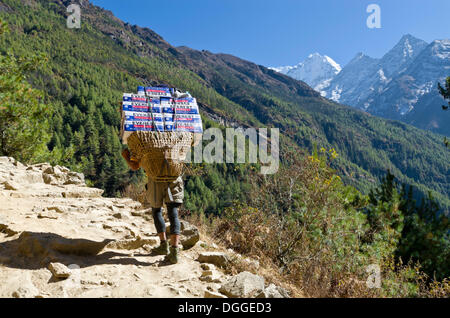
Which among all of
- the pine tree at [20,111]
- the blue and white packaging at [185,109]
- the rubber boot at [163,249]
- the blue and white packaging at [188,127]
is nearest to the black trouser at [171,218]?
the rubber boot at [163,249]

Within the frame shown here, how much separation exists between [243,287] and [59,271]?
1.68 m

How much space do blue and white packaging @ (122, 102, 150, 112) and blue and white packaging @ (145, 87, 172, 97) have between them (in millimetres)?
213

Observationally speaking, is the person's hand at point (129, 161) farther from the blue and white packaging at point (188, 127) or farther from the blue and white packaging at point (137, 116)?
the blue and white packaging at point (188, 127)

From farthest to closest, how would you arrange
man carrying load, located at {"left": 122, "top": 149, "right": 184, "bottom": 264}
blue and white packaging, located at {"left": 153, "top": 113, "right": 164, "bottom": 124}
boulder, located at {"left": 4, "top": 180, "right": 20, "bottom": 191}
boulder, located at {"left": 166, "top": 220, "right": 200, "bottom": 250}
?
boulder, located at {"left": 4, "top": 180, "right": 20, "bottom": 191}
boulder, located at {"left": 166, "top": 220, "right": 200, "bottom": 250}
blue and white packaging, located at {"left": 153, "top": 113, "right": 164, "bottom": 124}
man carrying load, located at {"left": 122, "top": 149, "right": 184, "bottom": 264}

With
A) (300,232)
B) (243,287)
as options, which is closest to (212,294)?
(243,287)

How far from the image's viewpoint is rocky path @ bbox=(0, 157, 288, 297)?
256 centimetres

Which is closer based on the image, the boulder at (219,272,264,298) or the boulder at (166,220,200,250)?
the boulder at (219,272,264,298)

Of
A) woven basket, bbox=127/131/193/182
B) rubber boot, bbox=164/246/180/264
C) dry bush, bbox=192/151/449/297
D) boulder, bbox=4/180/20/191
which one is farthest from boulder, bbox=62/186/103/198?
rubber boot, bbox=164/246/180/264

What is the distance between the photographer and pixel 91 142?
73.9 metres

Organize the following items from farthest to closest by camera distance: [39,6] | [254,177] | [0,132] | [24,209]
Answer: [39,6], [0,132], [254,177], [24,209]

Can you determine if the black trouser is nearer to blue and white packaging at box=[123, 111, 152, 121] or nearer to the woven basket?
the woven basket
